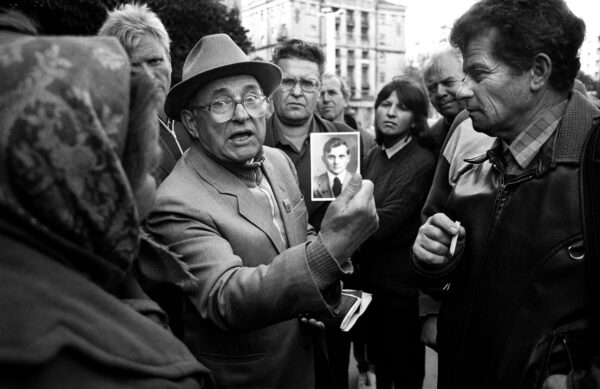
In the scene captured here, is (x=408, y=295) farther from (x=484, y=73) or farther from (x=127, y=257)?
(x=127, y=257)

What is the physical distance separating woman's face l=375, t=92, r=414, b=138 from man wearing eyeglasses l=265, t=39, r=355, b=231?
1.23ft

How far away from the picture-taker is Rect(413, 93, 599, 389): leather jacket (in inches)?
60.9

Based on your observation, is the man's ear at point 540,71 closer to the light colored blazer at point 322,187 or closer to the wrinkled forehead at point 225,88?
the wrinkled forehead at point 225,88

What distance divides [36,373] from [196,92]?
4.84ft

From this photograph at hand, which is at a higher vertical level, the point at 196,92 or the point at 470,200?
the point at 196,92

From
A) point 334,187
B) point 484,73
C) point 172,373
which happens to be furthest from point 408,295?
point 172,373

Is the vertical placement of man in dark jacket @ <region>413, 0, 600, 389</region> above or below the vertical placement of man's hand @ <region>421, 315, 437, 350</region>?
above

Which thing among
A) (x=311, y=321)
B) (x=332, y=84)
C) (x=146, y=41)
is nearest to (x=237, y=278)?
(x=311, y=321)

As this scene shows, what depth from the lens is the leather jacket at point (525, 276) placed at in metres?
1.55

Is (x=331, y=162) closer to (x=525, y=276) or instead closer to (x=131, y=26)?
(x=131, y=26)

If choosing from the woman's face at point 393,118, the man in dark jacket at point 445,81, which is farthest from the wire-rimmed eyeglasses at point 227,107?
the man in dark jacket at point 445,81

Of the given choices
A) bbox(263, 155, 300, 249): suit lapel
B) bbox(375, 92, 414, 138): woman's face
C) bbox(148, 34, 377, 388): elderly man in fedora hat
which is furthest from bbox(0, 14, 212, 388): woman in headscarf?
bbox(375, 92, 414, 138): woman's face

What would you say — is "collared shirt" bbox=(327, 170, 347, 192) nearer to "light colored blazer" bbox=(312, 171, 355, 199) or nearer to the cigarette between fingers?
"light colored blazer" bbox=(312, 171, 355, 199)

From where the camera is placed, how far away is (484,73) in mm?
1882
